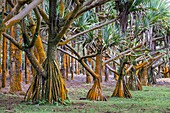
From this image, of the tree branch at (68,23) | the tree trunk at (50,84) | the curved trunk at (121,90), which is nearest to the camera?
the tree branch at (68,23)

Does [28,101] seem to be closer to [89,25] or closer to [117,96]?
[89,25]

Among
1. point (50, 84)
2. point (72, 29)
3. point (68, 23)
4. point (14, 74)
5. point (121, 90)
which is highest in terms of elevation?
point (72, 29)

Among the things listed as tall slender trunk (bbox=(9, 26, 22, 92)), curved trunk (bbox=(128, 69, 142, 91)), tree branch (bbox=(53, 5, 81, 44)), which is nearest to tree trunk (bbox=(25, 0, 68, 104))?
tree branch (bbox=(53, 5, 81, 44))

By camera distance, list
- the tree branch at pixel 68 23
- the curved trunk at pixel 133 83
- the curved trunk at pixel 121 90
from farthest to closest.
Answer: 1. the curved trunk at pixel 133 83
2. the curved trunk at pixel 121 90
3. the tree branch at pixel 68 23

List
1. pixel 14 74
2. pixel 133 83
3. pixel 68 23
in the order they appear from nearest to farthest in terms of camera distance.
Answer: pixel 68 23, pixel 14 74, pixel 133 83

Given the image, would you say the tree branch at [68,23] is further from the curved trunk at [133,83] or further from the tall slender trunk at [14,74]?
the curved trunk at [133,83]

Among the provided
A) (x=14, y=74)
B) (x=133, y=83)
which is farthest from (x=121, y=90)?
(x=133, y=83)

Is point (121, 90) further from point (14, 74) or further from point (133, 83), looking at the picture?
point (133, 83)

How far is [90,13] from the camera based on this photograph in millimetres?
9914

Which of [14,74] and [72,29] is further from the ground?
[72,29]

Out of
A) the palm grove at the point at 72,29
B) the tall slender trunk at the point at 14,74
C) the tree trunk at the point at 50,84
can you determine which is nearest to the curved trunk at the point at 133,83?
the palm grove at the point at 72,29

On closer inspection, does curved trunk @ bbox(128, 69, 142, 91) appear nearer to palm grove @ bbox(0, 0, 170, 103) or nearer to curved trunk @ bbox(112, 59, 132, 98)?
palm grove @ bbox(0, 0, 170, 103)

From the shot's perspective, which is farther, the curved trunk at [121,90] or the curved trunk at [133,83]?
the curved trunk at [133,83]

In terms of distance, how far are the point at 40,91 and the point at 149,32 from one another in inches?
143
